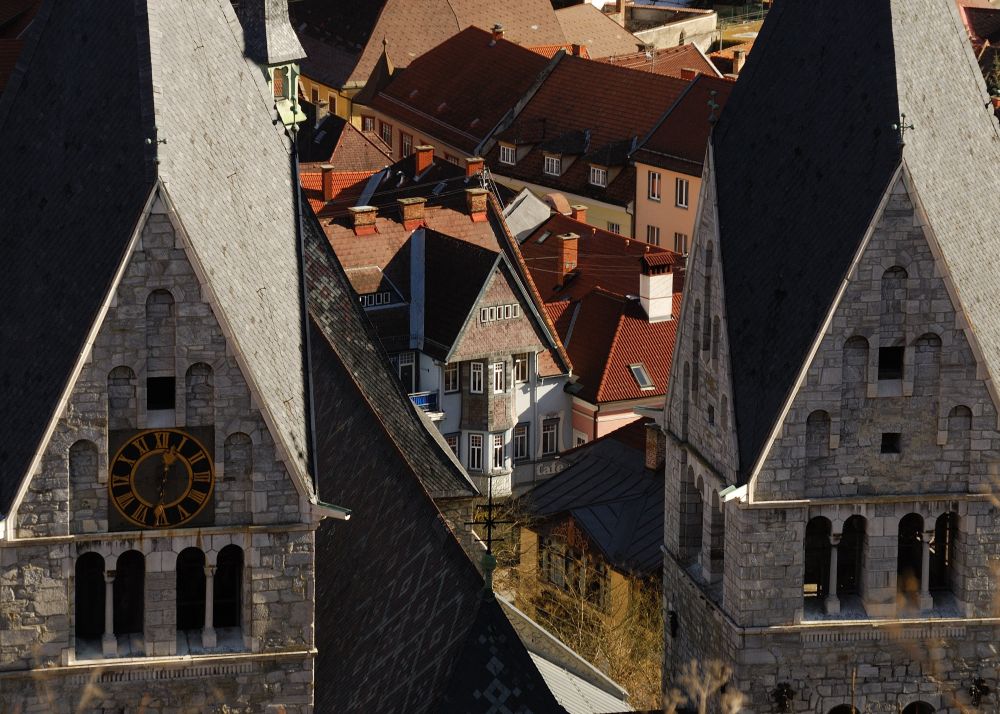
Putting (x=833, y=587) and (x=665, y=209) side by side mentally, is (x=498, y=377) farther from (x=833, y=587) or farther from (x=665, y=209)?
(x=833, y=587)

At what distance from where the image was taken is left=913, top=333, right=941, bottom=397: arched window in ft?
167

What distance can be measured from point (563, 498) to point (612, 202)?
64.0 meters

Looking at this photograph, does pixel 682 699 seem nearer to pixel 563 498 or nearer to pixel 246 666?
pixel 246 666

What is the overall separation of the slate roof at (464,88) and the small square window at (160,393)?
441 feet

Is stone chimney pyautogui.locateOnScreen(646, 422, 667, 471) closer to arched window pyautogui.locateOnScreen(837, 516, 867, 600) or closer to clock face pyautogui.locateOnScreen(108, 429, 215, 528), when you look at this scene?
arched window pyautogui.locateOnScreen(837, 516, 867, 600)

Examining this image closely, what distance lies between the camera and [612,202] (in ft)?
543

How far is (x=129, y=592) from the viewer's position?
48.5 m

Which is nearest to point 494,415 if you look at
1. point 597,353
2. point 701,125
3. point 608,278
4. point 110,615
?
point 597,353

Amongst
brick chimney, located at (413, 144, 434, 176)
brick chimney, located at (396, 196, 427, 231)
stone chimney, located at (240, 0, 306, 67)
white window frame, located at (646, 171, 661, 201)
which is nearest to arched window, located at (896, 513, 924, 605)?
stone chimney, located at (240, 0, 306, 67)

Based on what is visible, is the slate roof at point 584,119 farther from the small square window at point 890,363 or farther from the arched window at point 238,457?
the arched window at point 238,457

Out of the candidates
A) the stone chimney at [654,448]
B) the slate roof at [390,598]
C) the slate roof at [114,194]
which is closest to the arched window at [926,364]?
the slate roof at [390,598]

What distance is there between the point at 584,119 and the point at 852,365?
12476 cm

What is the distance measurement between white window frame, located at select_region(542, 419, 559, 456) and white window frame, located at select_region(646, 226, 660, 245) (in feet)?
119

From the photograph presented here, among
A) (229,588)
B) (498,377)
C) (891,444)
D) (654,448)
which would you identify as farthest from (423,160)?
(229,588)
